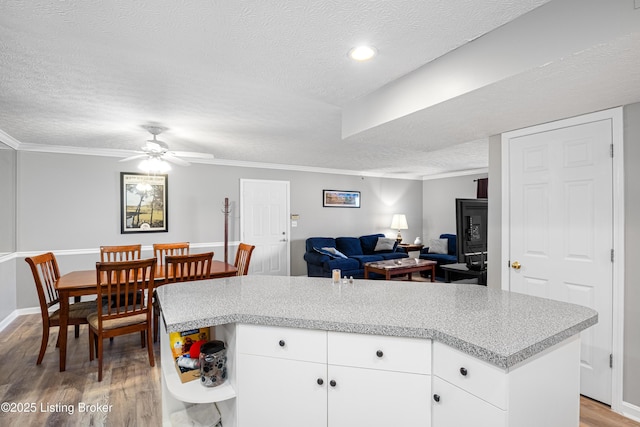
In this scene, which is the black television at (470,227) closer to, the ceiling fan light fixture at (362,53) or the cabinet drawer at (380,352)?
the ceiling fan light fixture at (362,53)

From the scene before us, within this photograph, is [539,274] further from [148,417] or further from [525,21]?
[148,417]

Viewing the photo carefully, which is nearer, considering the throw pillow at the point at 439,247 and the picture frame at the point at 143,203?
the picture frame at the point at 143,203

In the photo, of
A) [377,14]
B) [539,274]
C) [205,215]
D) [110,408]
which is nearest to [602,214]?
[539,274]

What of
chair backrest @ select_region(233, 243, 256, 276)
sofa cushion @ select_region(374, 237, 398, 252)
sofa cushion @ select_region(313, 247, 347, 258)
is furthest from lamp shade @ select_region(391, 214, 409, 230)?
chair backrest @ select_region(233, 243, 256, 276)

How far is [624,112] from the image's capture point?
2.09 meters

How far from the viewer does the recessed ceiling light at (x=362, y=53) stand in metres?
1.79

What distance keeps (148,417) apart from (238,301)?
4.13ft

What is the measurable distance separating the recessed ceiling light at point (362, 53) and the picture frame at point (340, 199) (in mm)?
4779

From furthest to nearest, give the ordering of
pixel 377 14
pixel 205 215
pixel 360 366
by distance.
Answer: pixel 205 215
pixel 377 14
pixel 360 366

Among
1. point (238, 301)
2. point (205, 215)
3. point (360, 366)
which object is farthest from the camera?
point (205, 215)

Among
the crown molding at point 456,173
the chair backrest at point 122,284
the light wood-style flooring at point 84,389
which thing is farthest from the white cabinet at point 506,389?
the crown molding at point 456,173

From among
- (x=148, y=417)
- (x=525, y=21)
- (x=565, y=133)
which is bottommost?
(x=148, y=417)

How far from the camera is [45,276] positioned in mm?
3008

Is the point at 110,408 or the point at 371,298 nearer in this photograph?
the point at 371,298
